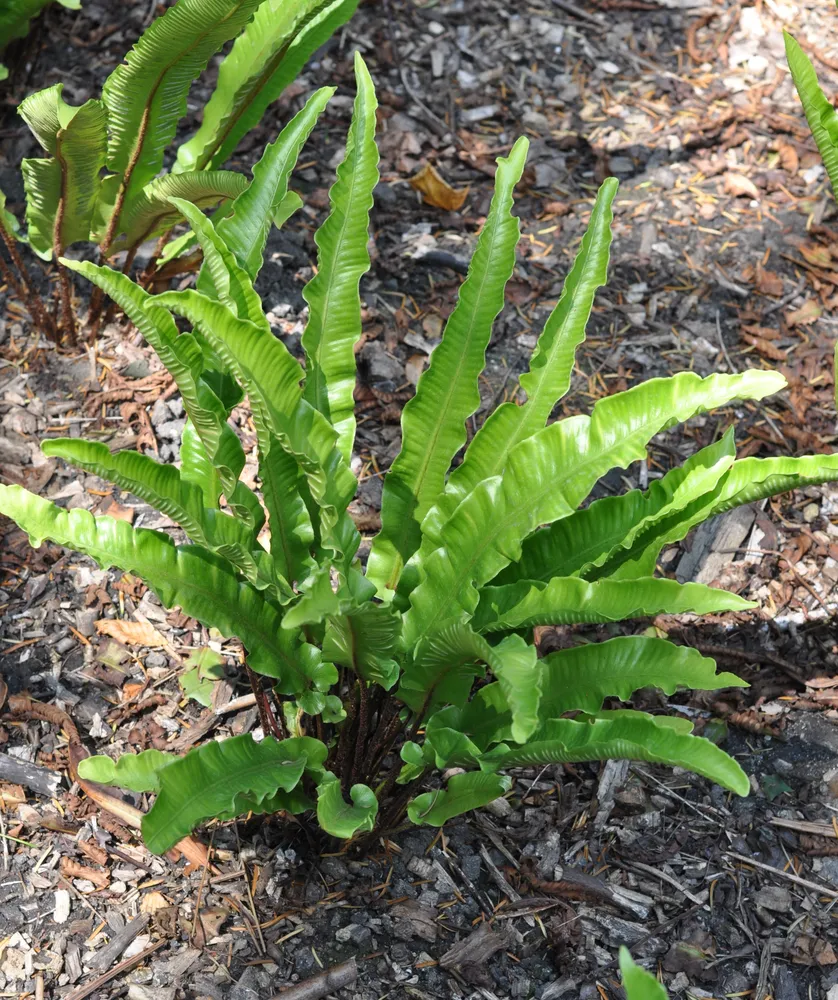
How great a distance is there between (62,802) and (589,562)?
123 centimetres

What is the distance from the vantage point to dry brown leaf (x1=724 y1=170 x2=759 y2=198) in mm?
3551

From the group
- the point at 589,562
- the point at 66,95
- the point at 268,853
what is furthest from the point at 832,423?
the point at 66,95

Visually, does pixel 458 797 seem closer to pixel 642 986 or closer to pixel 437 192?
pixel 642 986

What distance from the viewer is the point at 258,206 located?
193 cm

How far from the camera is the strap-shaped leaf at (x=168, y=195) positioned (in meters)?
2.31

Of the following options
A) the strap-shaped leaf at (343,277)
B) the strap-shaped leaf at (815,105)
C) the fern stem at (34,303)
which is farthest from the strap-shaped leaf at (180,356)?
the strap-shaped leaf at (815,105)

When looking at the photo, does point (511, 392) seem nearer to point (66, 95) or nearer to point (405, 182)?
point (405, 182)

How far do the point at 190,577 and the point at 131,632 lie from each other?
2.49ft

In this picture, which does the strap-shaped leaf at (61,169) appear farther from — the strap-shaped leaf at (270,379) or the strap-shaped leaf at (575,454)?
the strap-shaped leaf at (575,454)

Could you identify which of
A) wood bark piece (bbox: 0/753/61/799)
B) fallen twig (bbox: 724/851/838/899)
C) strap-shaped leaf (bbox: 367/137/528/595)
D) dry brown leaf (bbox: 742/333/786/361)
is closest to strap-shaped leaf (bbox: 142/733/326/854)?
strap-shaped leaf (bbox: 367/137/528/595)

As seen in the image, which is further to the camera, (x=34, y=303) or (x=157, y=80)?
(x=34, y=303)

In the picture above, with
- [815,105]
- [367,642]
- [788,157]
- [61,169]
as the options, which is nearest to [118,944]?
[367,642]

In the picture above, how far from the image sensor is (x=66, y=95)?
11.4 ft

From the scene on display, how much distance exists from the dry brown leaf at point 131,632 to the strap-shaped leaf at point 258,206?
0.90m
